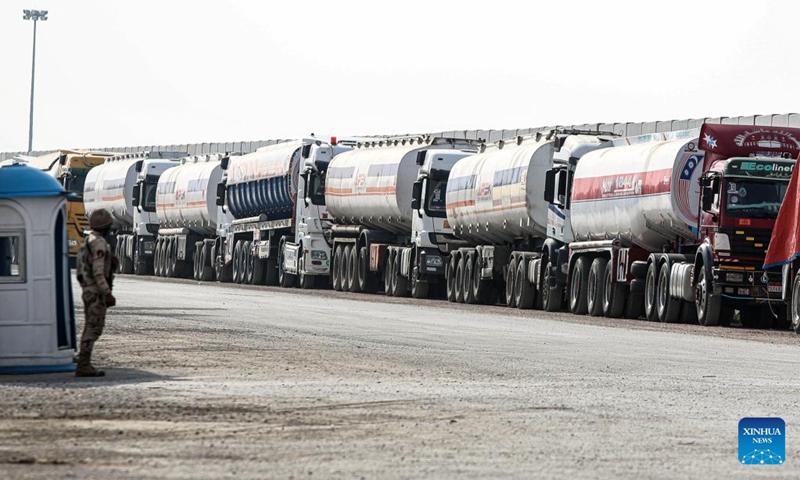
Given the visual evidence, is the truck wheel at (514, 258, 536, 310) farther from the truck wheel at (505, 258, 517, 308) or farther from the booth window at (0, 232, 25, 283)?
the booth window at (0, 232, 25, 283)

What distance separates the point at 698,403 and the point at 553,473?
192 inches

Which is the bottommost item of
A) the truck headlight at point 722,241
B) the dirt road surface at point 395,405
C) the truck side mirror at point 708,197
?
the dirt road surface at point 395,405

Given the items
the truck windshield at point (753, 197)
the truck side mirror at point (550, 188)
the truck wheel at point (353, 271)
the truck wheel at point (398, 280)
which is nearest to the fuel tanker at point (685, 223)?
the truck windshield at point (753, 197)

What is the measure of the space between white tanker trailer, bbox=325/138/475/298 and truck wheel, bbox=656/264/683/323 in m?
12.0

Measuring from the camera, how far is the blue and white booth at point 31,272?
1767cm

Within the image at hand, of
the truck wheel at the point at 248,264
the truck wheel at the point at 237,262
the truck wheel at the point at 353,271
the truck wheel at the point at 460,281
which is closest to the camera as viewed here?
the truck wheel at the point at 460,281

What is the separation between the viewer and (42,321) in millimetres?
17812

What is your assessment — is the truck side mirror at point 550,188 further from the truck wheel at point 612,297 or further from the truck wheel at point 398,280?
the truck wheel at point 398,280

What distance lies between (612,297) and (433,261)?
10.2m

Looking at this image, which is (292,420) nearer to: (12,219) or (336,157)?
(12,219)

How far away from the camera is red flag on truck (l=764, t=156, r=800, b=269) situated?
30.0 metres

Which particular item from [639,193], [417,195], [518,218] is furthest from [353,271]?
[639,193]

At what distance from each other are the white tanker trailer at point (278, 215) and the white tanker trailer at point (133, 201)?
813 cm

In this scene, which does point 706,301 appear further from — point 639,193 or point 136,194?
point 136,194
